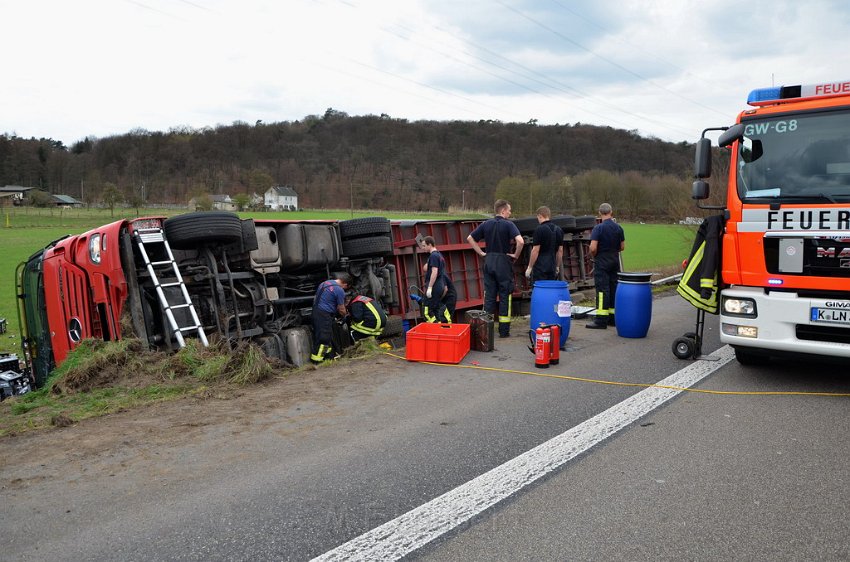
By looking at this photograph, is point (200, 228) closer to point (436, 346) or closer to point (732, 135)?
point (436, 346)

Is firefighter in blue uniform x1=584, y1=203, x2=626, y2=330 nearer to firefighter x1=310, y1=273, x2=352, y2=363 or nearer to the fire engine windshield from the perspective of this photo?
the fire engine windshield

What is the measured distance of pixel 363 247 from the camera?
10.5 meters

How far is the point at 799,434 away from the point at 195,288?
7.11 meters

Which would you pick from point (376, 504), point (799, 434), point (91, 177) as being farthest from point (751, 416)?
point (91, 177)

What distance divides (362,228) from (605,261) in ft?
12.8

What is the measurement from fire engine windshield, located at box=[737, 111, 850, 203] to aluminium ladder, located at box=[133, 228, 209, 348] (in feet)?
20.7

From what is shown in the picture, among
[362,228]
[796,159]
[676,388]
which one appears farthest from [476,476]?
[362,228]

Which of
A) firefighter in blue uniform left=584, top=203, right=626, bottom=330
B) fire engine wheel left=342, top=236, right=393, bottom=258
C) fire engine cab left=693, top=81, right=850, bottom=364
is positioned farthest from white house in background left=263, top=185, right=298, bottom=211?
fire engine cab left=693, top=81, right=850, bottom=364

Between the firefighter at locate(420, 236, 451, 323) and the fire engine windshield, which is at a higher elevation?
the fire engine windshield

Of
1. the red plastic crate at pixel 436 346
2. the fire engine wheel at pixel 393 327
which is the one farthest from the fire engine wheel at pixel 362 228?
the red plastic crate at pixel 436 346

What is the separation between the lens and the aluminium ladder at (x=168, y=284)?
7730mm

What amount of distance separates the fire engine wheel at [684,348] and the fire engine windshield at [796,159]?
1941 mm

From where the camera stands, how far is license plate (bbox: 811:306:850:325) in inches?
227

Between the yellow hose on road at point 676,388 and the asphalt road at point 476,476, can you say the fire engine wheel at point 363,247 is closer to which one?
the yellow hose on road at point 676,388
